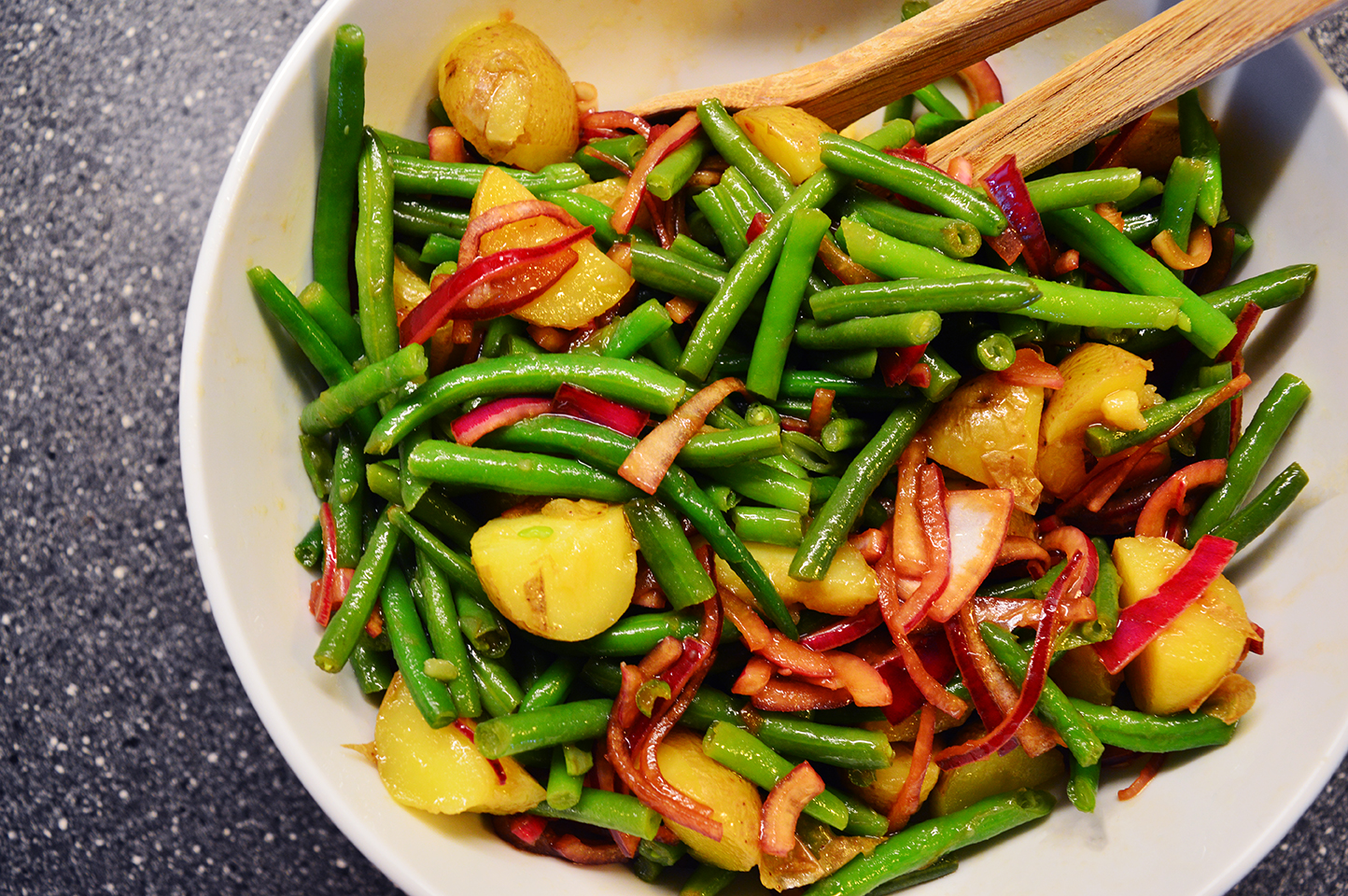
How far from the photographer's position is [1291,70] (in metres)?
2.17

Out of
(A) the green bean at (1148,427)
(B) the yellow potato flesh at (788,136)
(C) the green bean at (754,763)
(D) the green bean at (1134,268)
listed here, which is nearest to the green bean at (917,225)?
(B) the yellow potato flesh at (788,136)

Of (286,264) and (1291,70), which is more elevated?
(1291,70)

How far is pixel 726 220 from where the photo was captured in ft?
7.50

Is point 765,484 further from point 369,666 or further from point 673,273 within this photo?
point 369,666

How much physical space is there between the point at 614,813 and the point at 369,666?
0.73m

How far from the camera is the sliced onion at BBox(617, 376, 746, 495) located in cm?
203

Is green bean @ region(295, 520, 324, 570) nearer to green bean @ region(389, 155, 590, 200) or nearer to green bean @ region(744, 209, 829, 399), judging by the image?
green bean @ region(389, 155, 590, 200)

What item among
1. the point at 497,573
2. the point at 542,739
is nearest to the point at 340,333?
the point at 497,573

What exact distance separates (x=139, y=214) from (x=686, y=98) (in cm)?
189

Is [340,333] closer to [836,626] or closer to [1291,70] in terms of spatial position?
[836,626]

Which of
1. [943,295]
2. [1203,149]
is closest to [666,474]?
[943,295]

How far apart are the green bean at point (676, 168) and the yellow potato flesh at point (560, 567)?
33.2 inches

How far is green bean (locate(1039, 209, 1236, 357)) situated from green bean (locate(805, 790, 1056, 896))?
4.12 ft

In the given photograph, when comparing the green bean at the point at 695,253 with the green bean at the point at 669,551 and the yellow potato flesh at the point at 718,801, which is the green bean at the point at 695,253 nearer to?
the green bean at the point at 669,551
